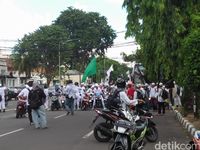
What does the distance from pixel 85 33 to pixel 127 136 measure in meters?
65.1

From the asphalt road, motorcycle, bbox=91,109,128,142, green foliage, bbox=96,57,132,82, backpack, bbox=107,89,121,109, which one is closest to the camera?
the asphalt road

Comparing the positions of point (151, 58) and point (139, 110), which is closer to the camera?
point (139, 110)

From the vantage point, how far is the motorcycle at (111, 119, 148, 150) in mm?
10398

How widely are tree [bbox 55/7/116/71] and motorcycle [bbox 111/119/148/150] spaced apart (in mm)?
63410

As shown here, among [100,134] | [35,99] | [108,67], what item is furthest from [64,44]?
[100,134]

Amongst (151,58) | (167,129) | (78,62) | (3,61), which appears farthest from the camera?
(3,61)

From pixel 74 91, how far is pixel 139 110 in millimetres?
12179

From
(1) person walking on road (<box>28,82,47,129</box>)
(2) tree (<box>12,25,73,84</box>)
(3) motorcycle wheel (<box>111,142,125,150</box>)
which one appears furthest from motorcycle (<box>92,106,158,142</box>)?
(2) tree (<box>12,25,73,84</box>)

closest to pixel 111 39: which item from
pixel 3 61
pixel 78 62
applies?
pixel 78 62

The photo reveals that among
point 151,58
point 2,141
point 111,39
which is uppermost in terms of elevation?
Answer: point 111,39

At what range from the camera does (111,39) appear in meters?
78.2

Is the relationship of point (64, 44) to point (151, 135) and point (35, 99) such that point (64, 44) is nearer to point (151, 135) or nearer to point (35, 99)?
point (35, 99)

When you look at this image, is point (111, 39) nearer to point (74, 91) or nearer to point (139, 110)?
point (74, 91)

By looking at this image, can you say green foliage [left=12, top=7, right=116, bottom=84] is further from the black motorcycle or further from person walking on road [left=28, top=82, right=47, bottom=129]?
the black motorcycle
